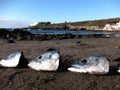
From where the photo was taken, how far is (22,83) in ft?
32.1

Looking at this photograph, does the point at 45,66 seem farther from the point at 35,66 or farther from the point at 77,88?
the point at 77,88

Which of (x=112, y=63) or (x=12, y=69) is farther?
(x=112, y=63)

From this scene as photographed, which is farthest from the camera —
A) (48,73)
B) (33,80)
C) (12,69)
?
(12,69)

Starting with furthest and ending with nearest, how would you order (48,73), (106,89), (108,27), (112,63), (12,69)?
(108,27) < (112,63) < (12,69) < (48,73) < (106,89)

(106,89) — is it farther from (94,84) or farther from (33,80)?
(33,80)

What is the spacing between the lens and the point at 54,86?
950 centimetres

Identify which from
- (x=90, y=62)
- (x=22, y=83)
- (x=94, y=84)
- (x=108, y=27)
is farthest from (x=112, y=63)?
(x=108, y=27)

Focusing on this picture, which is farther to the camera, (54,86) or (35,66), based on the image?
(35,66)

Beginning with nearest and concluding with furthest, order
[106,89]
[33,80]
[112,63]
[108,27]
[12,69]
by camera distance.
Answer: [106,89]
[33,80]
[12,69]
[112,63]
[108,27]

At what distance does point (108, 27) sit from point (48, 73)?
10357 cm

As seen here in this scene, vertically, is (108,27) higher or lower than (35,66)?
lower

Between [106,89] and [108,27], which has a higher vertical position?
[106,89]

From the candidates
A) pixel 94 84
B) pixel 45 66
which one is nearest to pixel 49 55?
pixel 45 66

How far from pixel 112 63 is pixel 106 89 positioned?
12.0 ft
